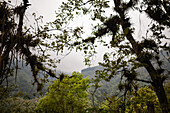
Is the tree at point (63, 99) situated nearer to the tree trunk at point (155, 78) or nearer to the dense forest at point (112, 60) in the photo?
the dense forest at point (112, 60)

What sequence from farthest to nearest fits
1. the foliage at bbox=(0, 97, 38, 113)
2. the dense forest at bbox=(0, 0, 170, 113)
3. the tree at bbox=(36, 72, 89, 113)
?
1. the tree at bbox=(36, 72, 89, 113)
2. the foliage at bbox=(0, 97, 38, 113)
3. the dense forest at bbox=(0, 0, 170, 113)

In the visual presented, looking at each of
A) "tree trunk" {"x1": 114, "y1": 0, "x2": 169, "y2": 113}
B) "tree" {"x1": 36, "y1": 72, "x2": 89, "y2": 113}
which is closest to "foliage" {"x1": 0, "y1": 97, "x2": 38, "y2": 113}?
"tree" {"x1": 36, "y1": 72, "x2": 89, "y2": 113}

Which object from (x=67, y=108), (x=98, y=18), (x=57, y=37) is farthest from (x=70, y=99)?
(x=98, y=18)

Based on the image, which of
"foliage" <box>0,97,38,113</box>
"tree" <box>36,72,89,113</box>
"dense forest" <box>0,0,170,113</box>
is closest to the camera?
"dense forest" <box>0,0,170,113</box>

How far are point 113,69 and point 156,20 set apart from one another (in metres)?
2.11

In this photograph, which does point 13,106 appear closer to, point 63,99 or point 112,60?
point 63,99

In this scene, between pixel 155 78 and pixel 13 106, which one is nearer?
pixel 155 78

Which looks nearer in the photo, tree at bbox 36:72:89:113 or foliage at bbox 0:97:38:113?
foliage at bbox 0:97:38:113

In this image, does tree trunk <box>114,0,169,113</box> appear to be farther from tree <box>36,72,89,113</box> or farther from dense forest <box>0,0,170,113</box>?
tree <box>36,72,89,113</box>

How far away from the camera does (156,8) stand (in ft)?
9.34

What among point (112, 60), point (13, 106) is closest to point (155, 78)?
point (112, 60)

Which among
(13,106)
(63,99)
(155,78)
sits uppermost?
(155,78)

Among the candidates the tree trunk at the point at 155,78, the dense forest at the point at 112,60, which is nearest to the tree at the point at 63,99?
the dense forest at the point at 112,60

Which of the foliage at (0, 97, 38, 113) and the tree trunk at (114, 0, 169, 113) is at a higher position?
the tree trunk at (114, 0, 169, 113)
